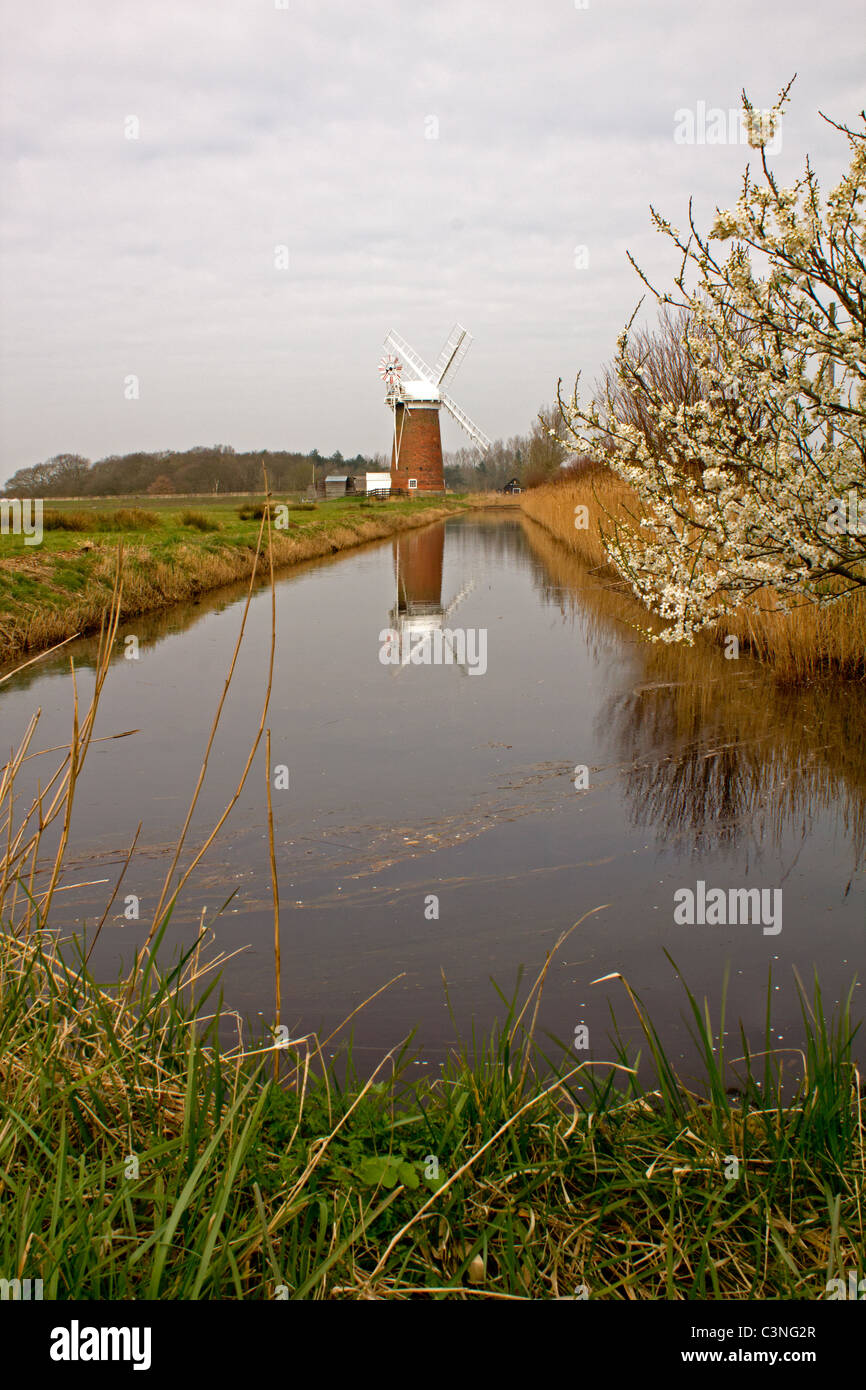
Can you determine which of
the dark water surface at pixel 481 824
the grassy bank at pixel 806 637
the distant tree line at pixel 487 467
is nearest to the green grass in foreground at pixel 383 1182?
the dark water surface at pixel 481 824

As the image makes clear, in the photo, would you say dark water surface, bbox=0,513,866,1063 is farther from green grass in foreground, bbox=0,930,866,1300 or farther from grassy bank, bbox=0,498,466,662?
grassy bank, bbox=0,498,466,662

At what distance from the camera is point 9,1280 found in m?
1.52

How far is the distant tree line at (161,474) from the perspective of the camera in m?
42.6

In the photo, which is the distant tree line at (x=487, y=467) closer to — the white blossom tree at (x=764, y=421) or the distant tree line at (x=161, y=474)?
the distant tree line at (x=161, y=474)

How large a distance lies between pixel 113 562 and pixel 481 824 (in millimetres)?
10249

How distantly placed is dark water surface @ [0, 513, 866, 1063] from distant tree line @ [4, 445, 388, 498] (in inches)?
1113

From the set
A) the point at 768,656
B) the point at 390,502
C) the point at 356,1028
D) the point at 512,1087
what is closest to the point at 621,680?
the point at 768,656

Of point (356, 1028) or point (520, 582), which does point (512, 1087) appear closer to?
point (356, 1028)

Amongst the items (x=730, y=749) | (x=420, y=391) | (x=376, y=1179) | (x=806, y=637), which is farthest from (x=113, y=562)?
(x=420, y=391)

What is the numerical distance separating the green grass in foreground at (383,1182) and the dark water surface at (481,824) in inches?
30.8

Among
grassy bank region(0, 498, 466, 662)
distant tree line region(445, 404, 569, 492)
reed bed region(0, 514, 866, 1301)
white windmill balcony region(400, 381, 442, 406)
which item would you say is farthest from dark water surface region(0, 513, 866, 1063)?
distant tree line region(445, 404, 569, 492)

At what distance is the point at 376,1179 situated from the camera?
76.0 inches

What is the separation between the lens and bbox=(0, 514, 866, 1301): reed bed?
65.8 inches

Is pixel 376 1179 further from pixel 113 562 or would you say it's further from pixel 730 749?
pixel 113 562
